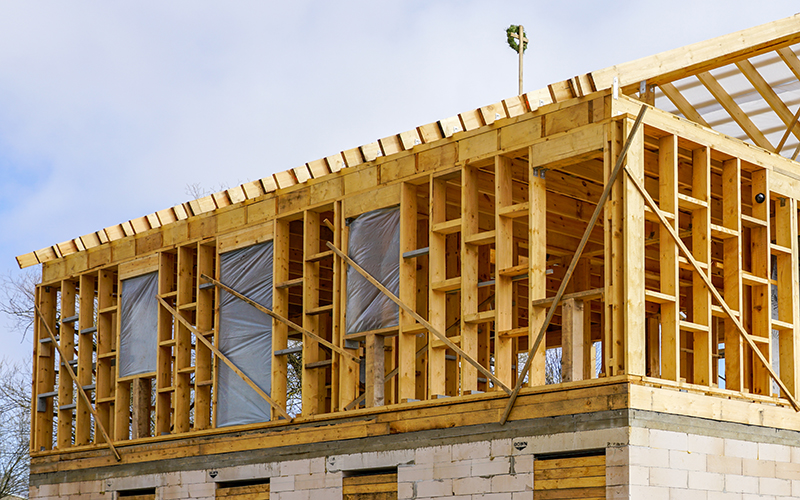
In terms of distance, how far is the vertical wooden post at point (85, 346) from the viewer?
19109 mm

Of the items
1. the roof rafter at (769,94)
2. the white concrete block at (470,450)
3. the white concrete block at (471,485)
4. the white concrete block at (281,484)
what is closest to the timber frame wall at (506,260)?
the white concrete block at (470,450)

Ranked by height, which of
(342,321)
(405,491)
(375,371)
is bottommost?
(405,491)

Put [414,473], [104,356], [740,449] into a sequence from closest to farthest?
1. [740,449]
2. [414,473]
3. [104,356]

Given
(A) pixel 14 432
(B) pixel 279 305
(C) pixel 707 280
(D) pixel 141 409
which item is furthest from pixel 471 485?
(A) pixel 14 432

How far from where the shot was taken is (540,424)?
38.8 feet

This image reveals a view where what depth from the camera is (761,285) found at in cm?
1318

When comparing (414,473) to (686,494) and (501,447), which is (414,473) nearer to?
(501,447)

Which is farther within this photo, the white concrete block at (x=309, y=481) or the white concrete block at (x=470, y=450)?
the white concrete block at (x=309, y=481)

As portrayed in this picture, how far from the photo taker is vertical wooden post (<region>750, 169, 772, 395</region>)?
13.1 m

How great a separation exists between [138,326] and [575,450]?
944 cm

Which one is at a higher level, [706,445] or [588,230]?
[588,230]

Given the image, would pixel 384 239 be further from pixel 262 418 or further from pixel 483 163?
pixel 262 418

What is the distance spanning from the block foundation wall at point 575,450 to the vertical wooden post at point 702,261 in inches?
27.2

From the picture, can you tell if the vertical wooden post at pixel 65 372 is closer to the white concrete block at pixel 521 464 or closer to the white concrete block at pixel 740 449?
the white concrete block at pixel 521 464
